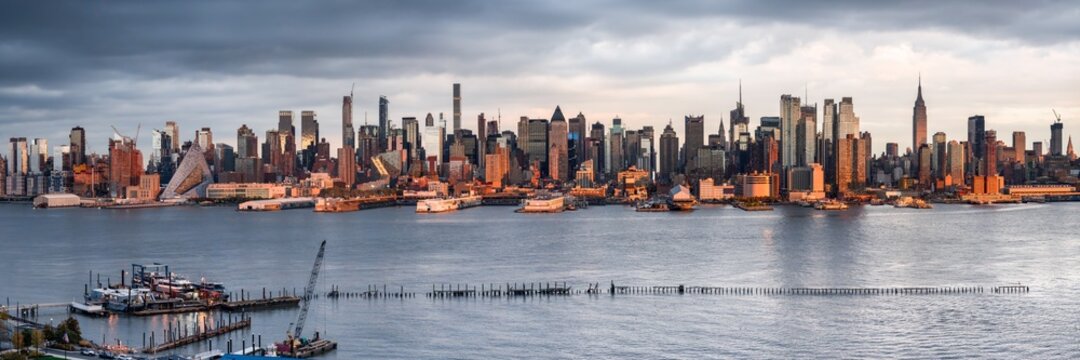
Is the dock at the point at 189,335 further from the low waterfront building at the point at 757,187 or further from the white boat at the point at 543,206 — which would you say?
the low waterfront building at the point at 757,187

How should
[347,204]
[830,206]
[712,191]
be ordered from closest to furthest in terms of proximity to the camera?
[347,204] < [830,206] < [712,191]

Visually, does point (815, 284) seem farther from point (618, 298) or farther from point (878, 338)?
point (878, 338)

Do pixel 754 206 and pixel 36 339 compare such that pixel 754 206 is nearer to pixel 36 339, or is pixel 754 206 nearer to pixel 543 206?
pixel 543 206

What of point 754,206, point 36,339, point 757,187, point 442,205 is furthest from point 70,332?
point 757,187

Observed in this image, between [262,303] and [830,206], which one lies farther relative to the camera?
[830,206]

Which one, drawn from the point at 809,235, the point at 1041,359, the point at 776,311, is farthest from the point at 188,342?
the point at 809,235

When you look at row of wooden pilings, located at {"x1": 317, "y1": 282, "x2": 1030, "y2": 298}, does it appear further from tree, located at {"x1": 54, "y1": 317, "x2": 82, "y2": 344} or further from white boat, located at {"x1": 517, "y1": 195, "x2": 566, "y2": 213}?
white boat, located at {"x1": 517, "y1": 195, "x2": 566, "y2": 213}

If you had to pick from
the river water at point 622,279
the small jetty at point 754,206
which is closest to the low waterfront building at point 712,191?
the small jetty at point 754,206
